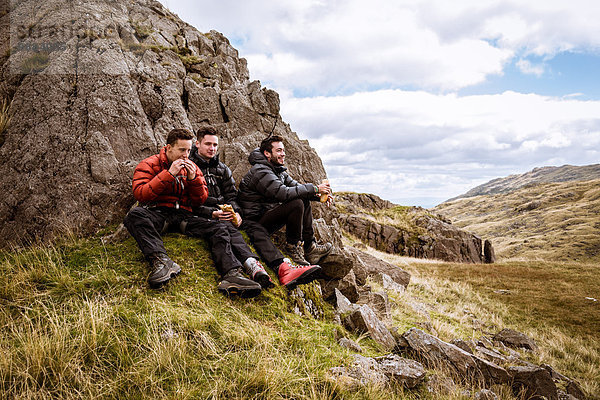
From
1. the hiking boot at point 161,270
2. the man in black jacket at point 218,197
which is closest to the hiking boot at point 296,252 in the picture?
the man in black jacket at point 218,197

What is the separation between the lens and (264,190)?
679cm

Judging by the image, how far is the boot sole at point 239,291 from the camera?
196 inches

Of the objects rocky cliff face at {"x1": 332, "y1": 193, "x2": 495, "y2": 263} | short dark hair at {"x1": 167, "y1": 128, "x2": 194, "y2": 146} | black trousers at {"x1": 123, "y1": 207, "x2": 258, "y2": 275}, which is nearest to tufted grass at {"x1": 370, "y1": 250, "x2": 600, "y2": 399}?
black trousers at {"x1": 123, "y1": 207, "x2": 258, "y2": 275}

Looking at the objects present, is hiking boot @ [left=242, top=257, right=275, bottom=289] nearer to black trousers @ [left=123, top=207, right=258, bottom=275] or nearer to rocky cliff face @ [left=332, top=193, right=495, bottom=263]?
black trousers @ [left=123, top=207, right=258, bottom=275]

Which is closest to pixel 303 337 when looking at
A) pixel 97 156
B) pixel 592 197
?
pixel 97 156

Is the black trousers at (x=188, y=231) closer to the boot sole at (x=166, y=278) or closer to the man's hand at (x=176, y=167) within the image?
the boot sole at (x=166, y=278)

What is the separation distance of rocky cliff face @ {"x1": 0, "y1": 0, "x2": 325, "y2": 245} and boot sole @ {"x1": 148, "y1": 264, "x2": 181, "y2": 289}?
9.01 feet

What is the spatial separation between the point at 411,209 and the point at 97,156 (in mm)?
42068

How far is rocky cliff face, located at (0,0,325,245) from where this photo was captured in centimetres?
647

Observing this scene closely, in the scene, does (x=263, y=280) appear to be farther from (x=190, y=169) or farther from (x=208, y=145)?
(x=208, y=145)

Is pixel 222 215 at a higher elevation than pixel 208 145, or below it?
below

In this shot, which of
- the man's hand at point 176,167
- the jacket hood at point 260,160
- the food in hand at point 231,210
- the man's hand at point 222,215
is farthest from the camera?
the jacket hood at point 260,160

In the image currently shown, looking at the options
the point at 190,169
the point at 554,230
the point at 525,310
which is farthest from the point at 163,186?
the point at 554,230

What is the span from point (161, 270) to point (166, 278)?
0.55 ft
